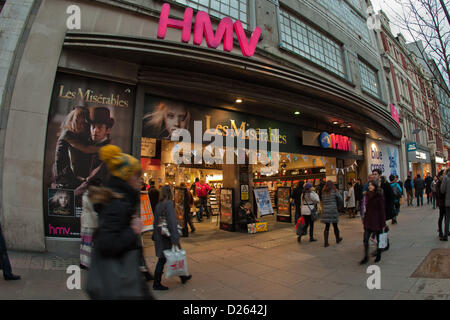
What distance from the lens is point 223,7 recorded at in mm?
9727

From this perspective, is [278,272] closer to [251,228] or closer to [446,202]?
[251,228]

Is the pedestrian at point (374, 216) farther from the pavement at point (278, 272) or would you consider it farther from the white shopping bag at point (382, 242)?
the pavement at point (278, 272)

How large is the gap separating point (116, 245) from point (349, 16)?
20522 mm

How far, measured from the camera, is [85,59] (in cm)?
684

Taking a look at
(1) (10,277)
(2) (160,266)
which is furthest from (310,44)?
(1) (10,277)

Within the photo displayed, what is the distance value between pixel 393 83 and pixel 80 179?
24643 mm

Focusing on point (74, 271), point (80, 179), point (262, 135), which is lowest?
point (74, 271)

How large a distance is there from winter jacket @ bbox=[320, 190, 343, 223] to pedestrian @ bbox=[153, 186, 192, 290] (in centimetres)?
459

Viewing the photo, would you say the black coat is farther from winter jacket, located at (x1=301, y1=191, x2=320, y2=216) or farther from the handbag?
winter jacket, located at (x1=301, y1=191, x2=320, y2=216)

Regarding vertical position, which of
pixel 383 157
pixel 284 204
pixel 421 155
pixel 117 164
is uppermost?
pixel 421 155

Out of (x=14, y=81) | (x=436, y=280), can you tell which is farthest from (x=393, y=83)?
(x=14, y=81)
